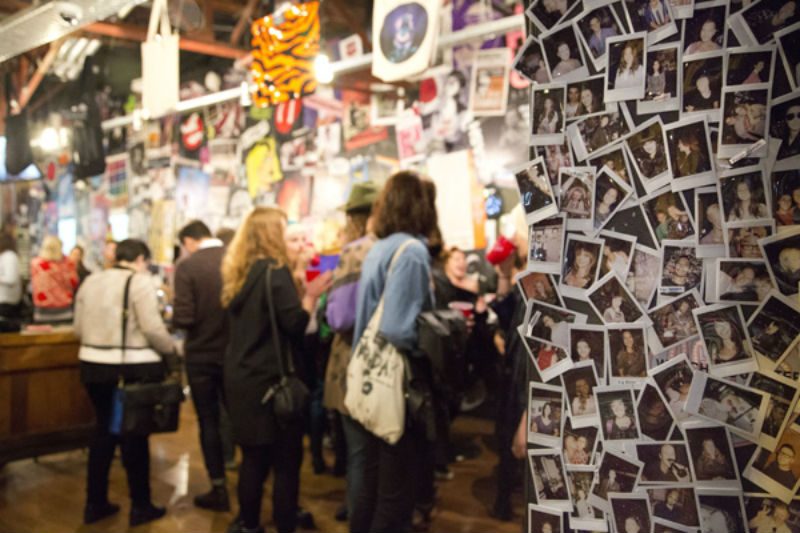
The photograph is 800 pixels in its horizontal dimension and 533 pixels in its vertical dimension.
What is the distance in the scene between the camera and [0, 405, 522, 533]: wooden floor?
354 centimetres

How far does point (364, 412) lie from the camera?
95.0 inches

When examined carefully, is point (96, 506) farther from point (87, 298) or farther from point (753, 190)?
point (753, 190)

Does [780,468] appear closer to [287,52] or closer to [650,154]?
[650,154]

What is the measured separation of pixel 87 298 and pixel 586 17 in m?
3.04

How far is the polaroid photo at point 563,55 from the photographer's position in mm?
1400

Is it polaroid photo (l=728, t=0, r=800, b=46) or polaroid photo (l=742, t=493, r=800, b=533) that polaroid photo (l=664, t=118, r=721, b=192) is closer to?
polaroid photo (l=728, t=0, r=800, b=46)

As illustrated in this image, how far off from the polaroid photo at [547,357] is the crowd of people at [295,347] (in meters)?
0.60

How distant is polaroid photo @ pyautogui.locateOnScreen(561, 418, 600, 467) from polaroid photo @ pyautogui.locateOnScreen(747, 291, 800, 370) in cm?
36

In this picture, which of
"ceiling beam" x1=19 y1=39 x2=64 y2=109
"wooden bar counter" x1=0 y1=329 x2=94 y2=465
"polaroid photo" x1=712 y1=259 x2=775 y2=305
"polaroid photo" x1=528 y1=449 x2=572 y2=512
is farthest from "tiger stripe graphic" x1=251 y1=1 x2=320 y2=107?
"ceiling beam" x1=19 y1=39 x2=64 y2=109

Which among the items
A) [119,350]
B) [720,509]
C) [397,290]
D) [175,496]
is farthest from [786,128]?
[175,496]

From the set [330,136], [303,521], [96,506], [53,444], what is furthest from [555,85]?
[330,136]

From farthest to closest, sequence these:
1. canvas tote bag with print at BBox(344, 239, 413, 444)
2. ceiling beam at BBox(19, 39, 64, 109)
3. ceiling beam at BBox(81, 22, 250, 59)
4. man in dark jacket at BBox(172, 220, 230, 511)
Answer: ceiling beam at BBox(19, 39, 64, 109)
ceiling beam at BBox(81, 22, 250, 59)
man in dark jacket at BBox(172, 220, 230, 511)
canvas tote bag with print at BBox(344, 239, 413, 444)

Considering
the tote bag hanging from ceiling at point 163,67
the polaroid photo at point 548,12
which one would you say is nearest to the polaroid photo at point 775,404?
the polaroid photo at point 548,12

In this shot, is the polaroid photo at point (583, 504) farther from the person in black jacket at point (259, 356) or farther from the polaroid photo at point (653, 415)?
the person in black jacket at point (259, 356)
